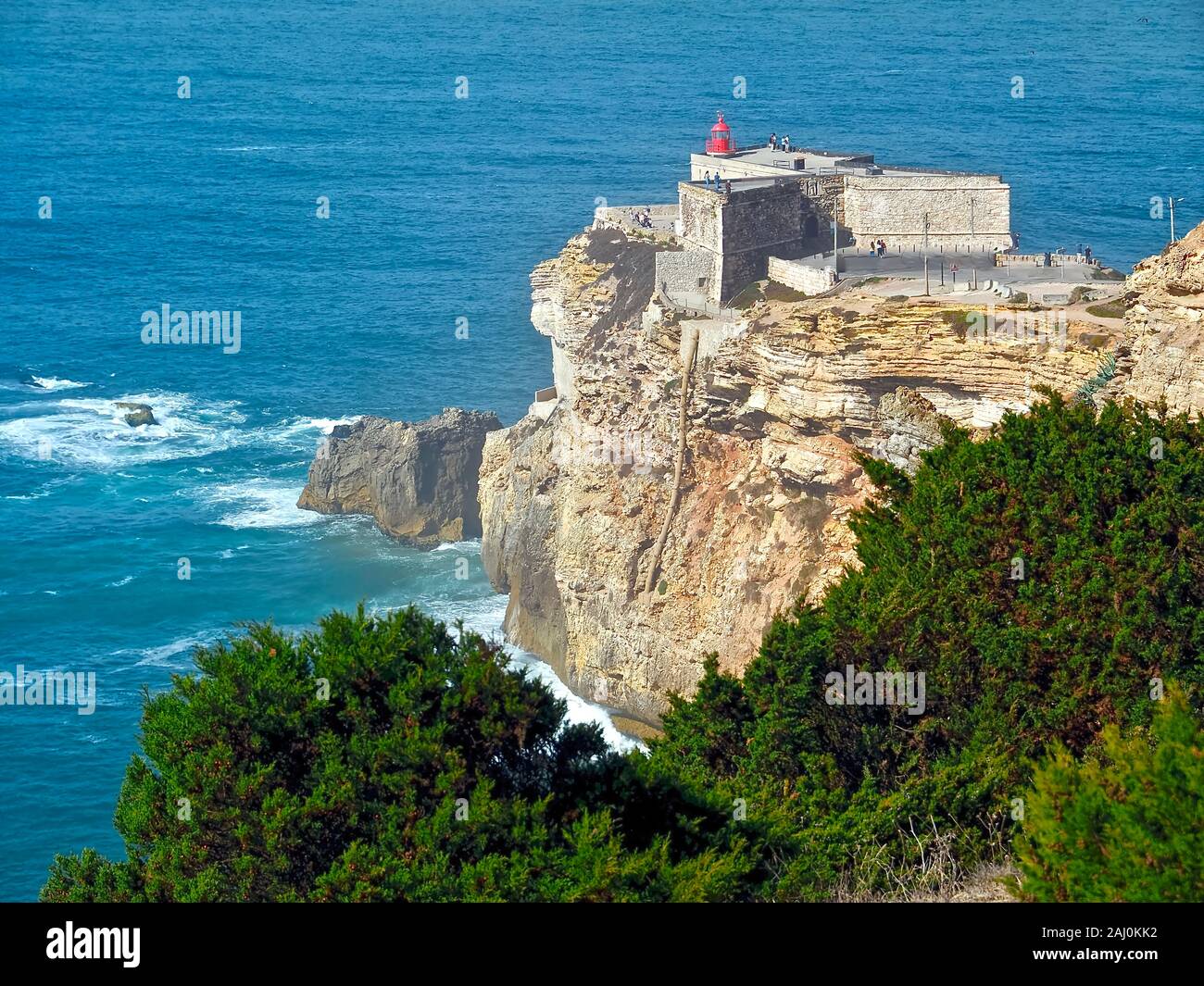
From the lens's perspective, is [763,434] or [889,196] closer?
[763,434]

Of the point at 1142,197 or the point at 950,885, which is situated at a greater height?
the point at 1142,197

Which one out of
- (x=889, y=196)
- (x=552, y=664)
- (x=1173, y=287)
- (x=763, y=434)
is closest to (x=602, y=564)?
(x=552, y=664)

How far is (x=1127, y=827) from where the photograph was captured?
2420 cm

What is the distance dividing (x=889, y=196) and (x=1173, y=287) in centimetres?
2275

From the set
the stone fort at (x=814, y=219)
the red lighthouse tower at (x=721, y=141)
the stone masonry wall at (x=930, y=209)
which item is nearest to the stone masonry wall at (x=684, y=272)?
the stone fort at (x=814, y=219)

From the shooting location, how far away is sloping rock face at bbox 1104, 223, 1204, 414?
149 feet

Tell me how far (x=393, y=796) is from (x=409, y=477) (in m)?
55.1

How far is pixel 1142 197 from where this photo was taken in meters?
124

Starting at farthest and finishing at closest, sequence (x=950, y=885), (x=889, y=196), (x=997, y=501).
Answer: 1. (x=889, y=196)
2. (x=997, y=501)
3. (x=950, y=885)

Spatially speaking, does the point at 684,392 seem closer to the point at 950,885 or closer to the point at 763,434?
the point at 763,434

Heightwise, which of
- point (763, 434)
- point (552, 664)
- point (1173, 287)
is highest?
point (1173, 287)

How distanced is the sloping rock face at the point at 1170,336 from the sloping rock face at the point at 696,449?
4050mm

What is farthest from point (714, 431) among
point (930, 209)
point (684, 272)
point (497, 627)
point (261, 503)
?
point (261, 503)

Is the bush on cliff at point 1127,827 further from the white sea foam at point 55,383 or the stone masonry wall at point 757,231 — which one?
the white sea foam at point 55,383
